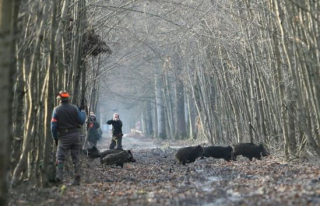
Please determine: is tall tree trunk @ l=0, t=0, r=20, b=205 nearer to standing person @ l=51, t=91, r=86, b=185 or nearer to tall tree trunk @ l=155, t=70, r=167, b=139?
standing person @ l=51, t=91, r=86, b=185

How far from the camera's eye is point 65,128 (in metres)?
11.6

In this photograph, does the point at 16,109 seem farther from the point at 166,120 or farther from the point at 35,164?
the point at 166,120

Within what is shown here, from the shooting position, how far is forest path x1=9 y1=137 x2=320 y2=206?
837 centimetres

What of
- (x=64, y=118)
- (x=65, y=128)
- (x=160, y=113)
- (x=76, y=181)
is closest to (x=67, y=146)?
(x=65, y=128)

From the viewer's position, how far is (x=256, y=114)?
734 inches

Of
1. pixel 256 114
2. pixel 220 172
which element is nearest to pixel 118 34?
pixel 256 114

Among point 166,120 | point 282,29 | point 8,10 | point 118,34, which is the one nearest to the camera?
point 8,10

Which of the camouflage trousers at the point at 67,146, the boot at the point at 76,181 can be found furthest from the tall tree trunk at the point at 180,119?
the boot at the point at 76,181

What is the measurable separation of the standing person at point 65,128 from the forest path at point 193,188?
16.6 inches

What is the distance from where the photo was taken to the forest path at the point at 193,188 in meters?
8.37

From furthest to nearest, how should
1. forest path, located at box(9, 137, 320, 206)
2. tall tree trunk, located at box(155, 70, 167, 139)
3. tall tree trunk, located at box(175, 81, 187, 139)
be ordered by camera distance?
tall tree trunk, located at box(155, 70, 167, 139) → tall tree trunk, located at box(175, 81, 187, 139) → forest path, located at box(9, 137, 320, 206)

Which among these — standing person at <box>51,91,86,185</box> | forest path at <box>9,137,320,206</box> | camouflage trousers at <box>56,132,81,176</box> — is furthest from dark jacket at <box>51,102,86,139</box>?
forest path at <box>9,137,320,206</box>

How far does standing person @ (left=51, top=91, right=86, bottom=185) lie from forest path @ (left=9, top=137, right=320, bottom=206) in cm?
42

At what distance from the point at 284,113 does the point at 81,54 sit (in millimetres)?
4501
